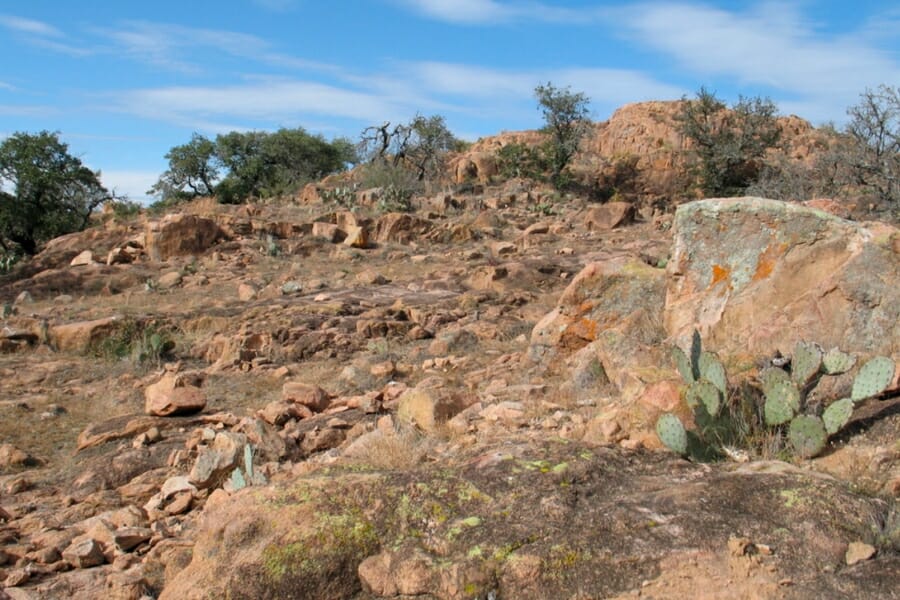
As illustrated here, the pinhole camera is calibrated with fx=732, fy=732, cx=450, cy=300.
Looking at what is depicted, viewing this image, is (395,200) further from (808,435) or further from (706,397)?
(808,435)

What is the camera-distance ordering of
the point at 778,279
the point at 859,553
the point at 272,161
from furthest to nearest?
the point at 272,161 < the point at 778,279 < the point at 859,553

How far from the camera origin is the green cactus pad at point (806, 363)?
3773mm

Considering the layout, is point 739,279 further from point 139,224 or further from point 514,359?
point 139,224

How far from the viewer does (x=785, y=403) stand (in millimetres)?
3535

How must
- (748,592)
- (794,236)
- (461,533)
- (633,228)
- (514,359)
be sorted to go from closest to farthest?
1. (748,592)
2. (461,533)
3. (794,236)
4. (514,359)
5. (633,228)

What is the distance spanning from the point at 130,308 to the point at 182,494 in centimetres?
798

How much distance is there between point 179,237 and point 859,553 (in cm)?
1633

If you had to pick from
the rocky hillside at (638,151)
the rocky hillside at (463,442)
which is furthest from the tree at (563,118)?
the rocky hillside at (463,442)

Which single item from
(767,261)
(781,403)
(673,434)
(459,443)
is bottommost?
(459,443)

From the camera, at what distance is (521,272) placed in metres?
12.7

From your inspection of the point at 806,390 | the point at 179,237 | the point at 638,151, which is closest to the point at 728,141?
the point at 638,151

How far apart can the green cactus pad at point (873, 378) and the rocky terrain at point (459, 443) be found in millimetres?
183

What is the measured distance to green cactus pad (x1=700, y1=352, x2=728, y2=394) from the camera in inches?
151

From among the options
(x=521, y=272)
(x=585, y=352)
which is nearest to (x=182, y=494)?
(x=585, y=352)
